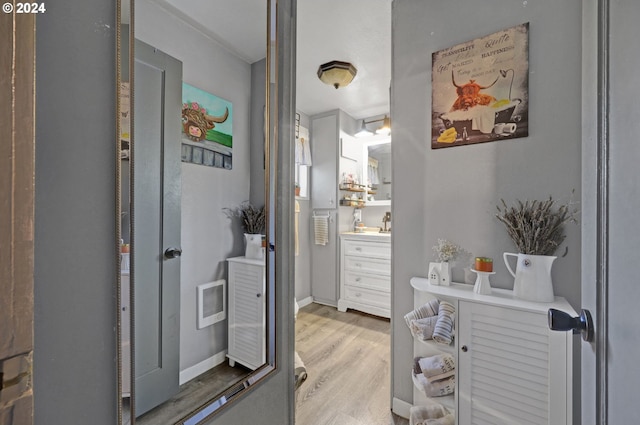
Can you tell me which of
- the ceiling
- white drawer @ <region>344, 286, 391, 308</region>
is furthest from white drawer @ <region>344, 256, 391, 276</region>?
the ceiling

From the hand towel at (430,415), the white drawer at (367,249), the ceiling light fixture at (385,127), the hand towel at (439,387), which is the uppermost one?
the ceiling light fixture at (385,127)

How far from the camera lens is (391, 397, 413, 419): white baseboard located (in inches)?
64.9

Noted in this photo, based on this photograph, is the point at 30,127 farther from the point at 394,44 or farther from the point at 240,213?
the point at 394,44

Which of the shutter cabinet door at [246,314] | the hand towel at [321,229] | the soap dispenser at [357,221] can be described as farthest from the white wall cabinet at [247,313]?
the soap dispenser at [357,221]

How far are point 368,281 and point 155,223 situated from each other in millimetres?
2963

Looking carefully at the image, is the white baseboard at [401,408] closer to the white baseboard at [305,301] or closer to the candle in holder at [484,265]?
the candle in holder at [484,265]

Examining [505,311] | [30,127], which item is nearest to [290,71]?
[30,127]

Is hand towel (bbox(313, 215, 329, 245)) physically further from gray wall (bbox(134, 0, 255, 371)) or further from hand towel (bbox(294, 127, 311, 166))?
gray wall (bbox(134, 0, 255, 371))

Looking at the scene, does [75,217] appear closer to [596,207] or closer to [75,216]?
[75,216]

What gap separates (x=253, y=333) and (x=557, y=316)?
822mm

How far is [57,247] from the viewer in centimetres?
41

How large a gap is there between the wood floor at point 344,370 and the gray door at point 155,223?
37.8 inches

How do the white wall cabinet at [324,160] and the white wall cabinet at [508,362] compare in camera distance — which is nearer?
the white wall cabinet at [508,362]

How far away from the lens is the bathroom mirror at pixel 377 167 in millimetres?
3973
